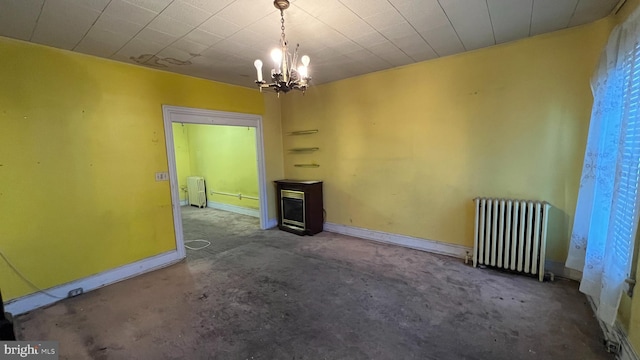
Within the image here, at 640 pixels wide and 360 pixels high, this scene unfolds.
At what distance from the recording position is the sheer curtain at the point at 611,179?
1.64m

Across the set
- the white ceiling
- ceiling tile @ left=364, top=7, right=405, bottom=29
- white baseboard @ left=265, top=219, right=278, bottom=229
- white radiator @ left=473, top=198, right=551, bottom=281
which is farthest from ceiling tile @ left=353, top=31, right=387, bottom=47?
white baseboard @ left=265, top=219, right=278, bottom=229

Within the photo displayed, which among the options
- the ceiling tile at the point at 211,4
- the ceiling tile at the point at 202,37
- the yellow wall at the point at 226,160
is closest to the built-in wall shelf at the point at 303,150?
the yellow wall at the point at 226,160

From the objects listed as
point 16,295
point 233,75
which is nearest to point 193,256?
point 16,295

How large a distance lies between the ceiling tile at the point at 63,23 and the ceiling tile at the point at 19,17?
0.04 meters

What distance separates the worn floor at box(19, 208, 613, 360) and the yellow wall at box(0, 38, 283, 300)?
0.45 m

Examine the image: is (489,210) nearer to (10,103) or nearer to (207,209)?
(10,103)

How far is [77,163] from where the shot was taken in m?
2.71

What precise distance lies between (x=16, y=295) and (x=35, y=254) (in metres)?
0.37

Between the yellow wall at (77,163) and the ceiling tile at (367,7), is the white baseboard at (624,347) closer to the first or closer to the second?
the ceiling tile at (367,7)

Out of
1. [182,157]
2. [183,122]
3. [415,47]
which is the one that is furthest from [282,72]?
[182,157]

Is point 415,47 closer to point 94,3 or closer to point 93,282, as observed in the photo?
point 94,3

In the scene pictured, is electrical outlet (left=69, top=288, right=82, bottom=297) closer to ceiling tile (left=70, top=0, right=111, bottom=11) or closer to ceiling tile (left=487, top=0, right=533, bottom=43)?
ceiling tile (left=70, top=0, right=111, bottom=11)

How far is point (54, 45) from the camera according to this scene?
247cm

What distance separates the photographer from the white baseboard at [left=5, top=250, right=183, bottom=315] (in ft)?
7.96
